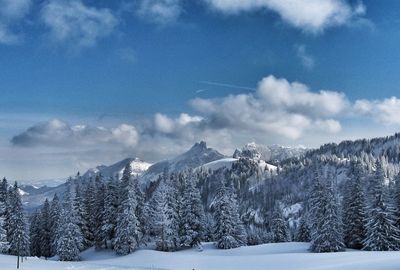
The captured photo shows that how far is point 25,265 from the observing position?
188 ft

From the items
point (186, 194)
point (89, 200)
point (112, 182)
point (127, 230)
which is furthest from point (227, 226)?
point (89, 200)

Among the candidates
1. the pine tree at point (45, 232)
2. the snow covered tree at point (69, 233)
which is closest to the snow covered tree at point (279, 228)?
the snow covered tree at point (69, 233)

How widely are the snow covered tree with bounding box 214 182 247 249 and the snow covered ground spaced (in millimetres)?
2465

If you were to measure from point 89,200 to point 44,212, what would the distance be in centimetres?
1205

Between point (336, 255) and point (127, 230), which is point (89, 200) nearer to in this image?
point (127, 230)

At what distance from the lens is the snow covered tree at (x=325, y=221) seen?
59844mm

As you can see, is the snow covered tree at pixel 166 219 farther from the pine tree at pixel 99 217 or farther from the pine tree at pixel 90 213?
the pine tree at pixel 90 213

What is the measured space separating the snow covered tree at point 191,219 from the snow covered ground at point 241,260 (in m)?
2.46

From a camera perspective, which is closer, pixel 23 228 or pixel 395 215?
pixel 395 215

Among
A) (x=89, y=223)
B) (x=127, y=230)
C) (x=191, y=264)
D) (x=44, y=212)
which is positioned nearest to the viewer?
(x=191, y=264)

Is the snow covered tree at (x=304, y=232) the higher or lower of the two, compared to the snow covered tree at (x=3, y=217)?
lower

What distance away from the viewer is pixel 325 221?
60625 millimetres

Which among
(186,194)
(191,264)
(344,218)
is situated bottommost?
(191,264)

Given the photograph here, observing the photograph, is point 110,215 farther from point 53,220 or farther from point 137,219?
point 53,220
